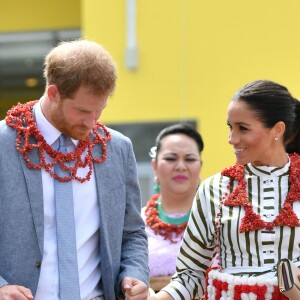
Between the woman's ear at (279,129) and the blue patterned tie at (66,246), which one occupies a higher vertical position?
the woman's ear at (279,129)

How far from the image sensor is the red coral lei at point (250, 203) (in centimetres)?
343

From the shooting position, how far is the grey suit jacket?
3129 millimetres

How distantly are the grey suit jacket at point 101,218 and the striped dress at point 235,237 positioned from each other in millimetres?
252

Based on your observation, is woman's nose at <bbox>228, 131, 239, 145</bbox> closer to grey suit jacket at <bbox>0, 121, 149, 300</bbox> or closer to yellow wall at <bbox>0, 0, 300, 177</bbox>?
grey suit jacket at <bbox>0, 121, 149, 300</bbox>

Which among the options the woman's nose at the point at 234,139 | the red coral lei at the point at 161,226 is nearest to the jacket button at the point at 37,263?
the woman's nose at the point at 234,139

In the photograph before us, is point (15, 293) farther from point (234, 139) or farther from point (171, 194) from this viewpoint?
point (171, 194)

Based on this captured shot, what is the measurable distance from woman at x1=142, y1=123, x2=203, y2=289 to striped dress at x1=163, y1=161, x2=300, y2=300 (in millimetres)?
998

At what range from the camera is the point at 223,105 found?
868cm

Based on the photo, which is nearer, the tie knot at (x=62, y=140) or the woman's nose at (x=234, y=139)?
the tie knot at (x=62, y=140)

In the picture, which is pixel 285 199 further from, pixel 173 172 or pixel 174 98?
pixel 174 98

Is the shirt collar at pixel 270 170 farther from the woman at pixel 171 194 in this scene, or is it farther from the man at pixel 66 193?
the woman at pixel 171 194

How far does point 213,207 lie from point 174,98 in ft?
17.5

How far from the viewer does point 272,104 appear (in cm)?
354

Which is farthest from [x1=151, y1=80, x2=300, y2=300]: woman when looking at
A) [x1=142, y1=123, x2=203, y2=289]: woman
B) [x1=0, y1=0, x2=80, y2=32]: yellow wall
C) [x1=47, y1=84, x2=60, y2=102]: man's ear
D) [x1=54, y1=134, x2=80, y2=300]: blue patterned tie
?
[x1=0, y1=0, x2=80, y2=32]: yellow wall
